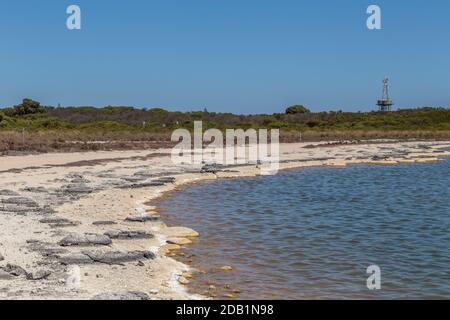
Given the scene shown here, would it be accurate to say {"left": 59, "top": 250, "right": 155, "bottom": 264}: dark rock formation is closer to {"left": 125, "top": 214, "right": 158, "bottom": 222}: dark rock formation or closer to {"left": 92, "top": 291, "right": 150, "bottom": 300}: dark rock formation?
{"left": 92, "top": 291, "right": 150, "bottom": 300}: dark rock formation

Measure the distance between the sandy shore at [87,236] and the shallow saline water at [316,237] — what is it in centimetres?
70

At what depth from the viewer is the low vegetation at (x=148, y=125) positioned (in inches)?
1526

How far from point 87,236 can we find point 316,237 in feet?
15.6

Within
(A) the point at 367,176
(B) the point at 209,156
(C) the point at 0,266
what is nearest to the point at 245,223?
(C) the point at 0,266

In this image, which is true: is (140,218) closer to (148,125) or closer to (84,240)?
(84,240)

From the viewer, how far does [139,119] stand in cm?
7619

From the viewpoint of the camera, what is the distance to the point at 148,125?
208ft

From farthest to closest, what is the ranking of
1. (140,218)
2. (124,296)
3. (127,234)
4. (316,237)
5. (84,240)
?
(140,218) < (316,237) < (127,234) < (84,240) < (124,296)

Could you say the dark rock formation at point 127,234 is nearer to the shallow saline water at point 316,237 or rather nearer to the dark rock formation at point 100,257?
the shallow saline water at point 316,237

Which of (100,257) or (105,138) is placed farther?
(105,138)

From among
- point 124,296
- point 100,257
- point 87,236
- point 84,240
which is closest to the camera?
point 124,296

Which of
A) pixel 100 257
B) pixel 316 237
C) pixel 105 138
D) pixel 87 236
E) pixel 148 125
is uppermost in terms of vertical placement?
pixel 148 125

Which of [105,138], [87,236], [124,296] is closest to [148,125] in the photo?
[105,138]
